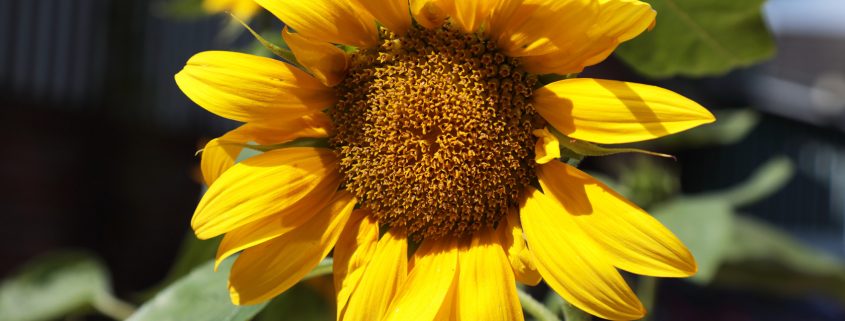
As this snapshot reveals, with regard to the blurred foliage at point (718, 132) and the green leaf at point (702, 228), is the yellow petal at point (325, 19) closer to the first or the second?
the green leaf at point (702, 228)

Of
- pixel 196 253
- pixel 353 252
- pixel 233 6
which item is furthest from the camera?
pixel 233 6

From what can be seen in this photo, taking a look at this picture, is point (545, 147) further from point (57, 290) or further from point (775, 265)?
point (57, 290)

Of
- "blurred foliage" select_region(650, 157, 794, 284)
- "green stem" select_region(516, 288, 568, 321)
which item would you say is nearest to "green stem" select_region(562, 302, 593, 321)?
"green stem" select_region(516, 288, 568, 321)

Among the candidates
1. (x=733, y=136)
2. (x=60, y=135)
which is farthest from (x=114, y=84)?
(x=733, y=136)

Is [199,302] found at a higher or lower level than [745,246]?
higher

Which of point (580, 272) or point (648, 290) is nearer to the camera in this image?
point (580, 272)

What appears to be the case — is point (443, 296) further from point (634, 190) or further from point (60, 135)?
point (60, 135)

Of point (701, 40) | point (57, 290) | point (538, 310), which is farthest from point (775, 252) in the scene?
point (57, 290)
